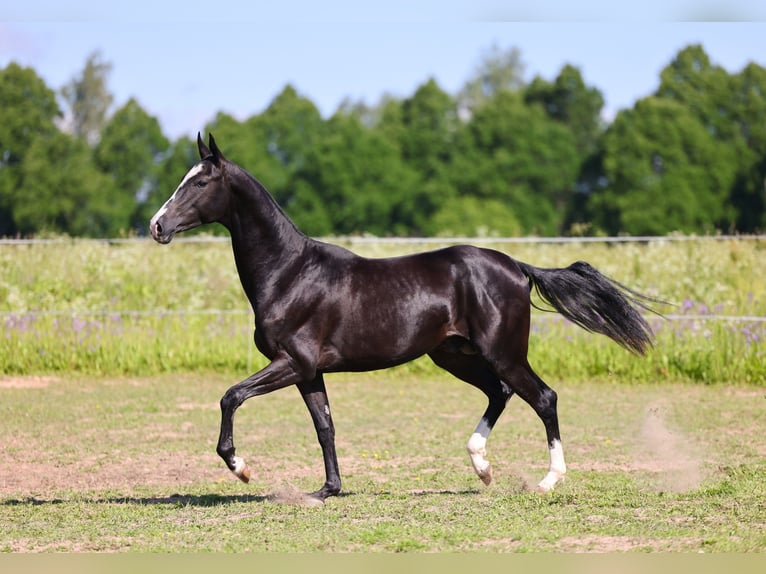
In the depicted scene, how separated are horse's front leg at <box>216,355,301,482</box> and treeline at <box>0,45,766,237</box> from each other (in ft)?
115

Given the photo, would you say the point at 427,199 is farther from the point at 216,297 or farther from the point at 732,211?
the point at 216,297

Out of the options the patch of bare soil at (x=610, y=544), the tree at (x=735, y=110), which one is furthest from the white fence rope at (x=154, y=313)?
the tree at (x=735, y=110)

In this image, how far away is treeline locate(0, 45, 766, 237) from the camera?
43969mm

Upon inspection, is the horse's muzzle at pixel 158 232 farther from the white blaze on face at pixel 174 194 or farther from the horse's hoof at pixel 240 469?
the horse's hoof at pixel 240 469

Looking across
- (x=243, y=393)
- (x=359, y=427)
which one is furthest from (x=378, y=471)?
(x=359, y=427)

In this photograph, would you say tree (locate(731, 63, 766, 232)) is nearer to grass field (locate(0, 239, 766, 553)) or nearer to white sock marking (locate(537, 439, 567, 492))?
grass field (locate(0, 239, 766, 553))

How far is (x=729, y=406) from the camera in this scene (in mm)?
11227

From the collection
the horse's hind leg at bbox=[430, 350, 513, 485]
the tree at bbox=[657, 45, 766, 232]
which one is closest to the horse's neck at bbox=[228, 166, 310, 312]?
the horse's hind leg at bbox=[430, 350, 513, 485]

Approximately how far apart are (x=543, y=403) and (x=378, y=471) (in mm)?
1735

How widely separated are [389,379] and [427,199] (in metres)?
38.1

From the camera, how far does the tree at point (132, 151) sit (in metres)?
48.8

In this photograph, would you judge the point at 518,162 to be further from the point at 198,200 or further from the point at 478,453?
the point at 198,200

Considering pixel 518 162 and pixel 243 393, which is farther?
pixel 518 162

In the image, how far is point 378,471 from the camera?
26.4ft
